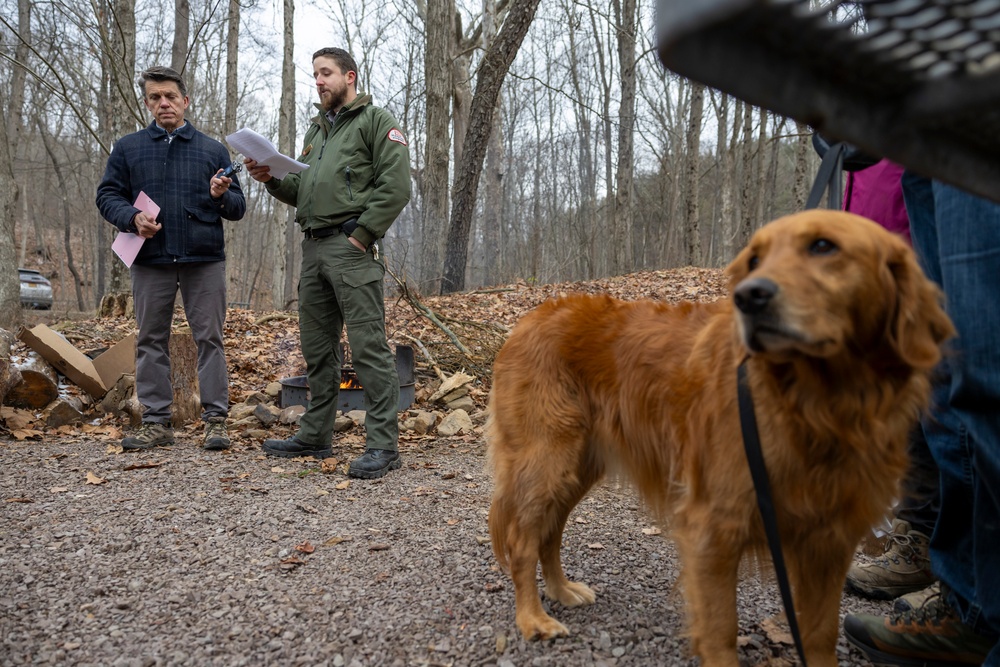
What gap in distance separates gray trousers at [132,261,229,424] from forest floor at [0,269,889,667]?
44 cm

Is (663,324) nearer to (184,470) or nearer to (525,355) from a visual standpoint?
(525,355)

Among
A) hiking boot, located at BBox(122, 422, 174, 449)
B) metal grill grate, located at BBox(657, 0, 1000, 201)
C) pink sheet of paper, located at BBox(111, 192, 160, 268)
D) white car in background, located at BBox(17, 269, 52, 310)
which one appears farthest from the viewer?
white car in background, located at BBox(17, 269, 52, 310)

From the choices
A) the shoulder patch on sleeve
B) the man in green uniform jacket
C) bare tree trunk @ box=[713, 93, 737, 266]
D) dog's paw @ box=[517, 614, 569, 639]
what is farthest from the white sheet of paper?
bare tree trunk @ box=[713, 93, 737, 266]

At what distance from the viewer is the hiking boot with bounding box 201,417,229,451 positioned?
5215 millimetres

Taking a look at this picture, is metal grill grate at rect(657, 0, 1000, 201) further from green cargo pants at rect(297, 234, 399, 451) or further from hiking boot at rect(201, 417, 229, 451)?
hiking boot at rect(201, 417, 229, 451)

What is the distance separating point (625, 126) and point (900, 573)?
17213 millimetres

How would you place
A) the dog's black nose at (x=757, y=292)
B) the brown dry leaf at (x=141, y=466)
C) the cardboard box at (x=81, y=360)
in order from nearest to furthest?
1. the dog's black nose at (x=757, y=292)
2. the brown dry leaf at (x=141, y=466)
3. the cardboard box at (x=81, y=360)

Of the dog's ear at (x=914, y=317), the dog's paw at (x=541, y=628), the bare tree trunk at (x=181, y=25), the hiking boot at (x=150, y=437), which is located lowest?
the dog's paw at (x=541, y=628)

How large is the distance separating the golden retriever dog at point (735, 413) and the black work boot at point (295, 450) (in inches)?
99.9

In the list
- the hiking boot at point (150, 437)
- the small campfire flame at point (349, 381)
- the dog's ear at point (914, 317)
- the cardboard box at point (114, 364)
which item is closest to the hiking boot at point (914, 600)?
the dog's ear at point (914, 317)

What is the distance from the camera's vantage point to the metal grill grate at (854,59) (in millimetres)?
563

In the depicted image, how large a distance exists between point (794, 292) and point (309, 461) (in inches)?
160

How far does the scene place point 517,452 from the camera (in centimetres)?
284

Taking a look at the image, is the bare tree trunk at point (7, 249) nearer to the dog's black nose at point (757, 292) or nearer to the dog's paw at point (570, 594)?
the dog's paw at point (570, 594)
